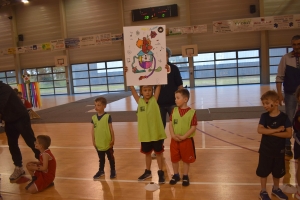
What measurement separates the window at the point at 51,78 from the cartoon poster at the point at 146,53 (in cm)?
1789

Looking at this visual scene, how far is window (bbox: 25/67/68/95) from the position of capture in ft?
64.9

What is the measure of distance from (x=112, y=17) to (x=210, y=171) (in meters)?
16.6

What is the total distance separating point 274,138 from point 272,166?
11.2 inches

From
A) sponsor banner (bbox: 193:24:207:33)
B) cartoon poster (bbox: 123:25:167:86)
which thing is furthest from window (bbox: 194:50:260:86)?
cartoon poster (bbox: 123:25:167:86)

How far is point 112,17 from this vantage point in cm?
1803

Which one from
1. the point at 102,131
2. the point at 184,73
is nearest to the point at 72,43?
the point at 184,73

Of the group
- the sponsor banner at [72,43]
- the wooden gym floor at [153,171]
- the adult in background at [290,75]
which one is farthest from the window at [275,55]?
the adult in background at [290,75]

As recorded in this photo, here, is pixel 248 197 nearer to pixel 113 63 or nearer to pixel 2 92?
pixel 2 92

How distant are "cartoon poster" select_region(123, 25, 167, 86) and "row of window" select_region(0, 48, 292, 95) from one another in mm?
14744

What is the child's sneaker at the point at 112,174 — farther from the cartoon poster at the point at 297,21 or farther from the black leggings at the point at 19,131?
the cartoon poster at the point at 297,21

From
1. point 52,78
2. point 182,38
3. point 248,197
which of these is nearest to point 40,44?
point 52,78

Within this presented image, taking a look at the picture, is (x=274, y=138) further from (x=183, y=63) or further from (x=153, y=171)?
(x=183, y=63)

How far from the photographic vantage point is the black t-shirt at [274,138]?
7.65ft

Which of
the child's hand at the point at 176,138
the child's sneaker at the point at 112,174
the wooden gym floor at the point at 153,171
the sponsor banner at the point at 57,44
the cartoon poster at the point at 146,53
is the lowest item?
the wooden gym floor at the point at 153,171
